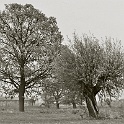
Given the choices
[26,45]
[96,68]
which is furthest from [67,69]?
[26,45]

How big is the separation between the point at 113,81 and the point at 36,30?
21.4m

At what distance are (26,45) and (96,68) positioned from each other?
1910 cm

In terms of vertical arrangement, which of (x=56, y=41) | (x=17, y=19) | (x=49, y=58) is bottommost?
(x=49, y=58)

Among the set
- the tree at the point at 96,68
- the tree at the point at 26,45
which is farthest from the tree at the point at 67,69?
the tree at the point at 26,45

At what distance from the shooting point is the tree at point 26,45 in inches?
1793

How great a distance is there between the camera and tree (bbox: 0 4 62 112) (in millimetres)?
45531

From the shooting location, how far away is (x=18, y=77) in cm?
4700

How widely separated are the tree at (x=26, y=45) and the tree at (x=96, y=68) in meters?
12.7

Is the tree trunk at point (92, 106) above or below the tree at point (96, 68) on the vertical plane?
below

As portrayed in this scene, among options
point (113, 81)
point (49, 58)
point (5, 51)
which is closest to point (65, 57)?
point (113, 81)

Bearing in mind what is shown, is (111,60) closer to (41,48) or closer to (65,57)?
(65,57)

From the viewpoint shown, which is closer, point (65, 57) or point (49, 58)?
point (65, 57)

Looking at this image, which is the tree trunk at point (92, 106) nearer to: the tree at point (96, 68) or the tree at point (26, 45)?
the tree at point (96, 68)

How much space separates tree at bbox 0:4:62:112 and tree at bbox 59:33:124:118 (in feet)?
41.7
